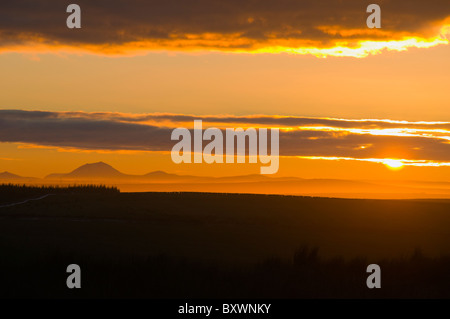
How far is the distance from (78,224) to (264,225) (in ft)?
27.8

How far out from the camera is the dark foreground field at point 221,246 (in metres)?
20.1

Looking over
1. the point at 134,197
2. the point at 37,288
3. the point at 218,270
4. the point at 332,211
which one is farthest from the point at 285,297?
the point at 134,197

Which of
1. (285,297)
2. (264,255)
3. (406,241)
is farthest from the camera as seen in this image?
(406,241)

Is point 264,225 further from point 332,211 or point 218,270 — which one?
point 218,270

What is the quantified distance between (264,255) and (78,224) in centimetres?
943

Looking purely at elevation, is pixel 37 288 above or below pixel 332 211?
below

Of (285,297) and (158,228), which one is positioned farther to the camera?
(158,228)

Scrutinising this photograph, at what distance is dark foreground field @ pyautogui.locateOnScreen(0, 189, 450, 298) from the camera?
20109 millimetres

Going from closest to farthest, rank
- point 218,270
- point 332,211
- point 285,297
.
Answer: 1. point 285,297
2. point 218,270
3. point 332,211

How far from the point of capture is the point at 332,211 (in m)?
39.6

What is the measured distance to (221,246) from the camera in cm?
2844
